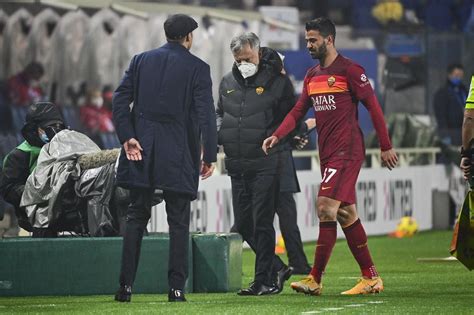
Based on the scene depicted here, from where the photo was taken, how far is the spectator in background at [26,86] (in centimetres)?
1948

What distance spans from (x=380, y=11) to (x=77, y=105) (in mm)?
8376

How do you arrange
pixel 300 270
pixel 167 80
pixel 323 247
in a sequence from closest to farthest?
pixel 167 80 < pixel 323 247 < pixel 300 270

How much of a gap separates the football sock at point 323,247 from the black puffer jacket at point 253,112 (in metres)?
0.73

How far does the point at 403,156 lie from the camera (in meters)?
23.6

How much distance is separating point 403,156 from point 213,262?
37.6ft

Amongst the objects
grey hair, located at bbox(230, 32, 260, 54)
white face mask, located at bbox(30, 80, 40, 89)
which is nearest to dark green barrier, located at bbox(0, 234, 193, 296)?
grey hair, located at bbox(230, 32, 260, 54)

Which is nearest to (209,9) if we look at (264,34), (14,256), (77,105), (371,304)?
(264,34)

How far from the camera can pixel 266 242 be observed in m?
12.1

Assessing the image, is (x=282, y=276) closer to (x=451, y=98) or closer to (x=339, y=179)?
(x=339, y=179)

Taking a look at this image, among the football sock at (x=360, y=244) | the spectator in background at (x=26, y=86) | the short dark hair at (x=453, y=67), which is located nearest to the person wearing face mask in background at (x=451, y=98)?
the short dark hair at (x=453, y=67)

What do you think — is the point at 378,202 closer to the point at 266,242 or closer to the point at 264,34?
the point at 264,34

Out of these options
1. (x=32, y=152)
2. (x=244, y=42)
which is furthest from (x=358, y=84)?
(x=32, y=152)

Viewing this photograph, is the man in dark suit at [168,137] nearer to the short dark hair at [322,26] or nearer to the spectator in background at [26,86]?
the short dark hair at [322,26]

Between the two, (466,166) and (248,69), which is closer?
(466,166)
